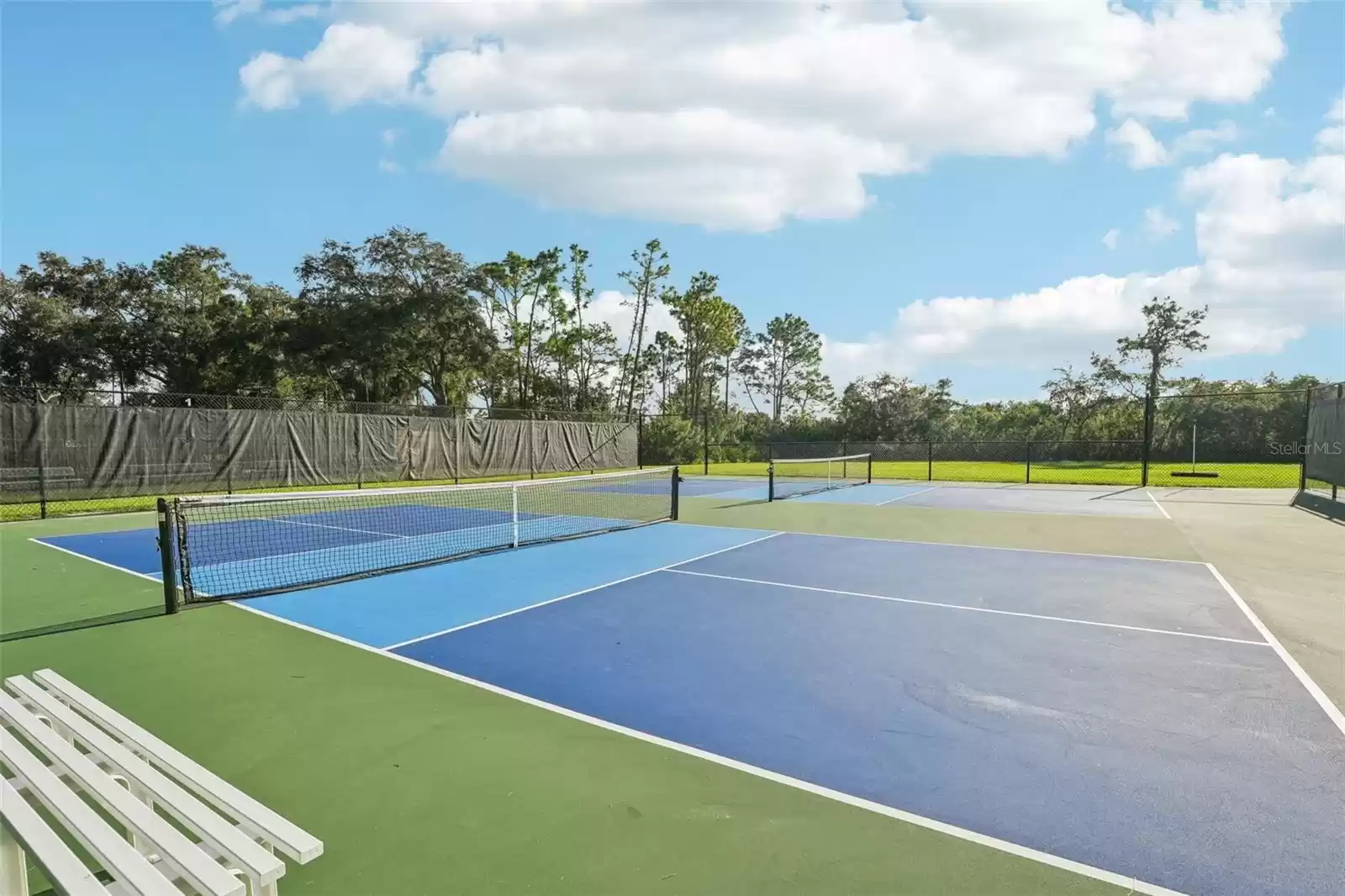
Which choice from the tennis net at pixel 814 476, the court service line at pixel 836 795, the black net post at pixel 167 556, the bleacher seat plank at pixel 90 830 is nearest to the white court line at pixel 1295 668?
the court service line at pixel 836 795

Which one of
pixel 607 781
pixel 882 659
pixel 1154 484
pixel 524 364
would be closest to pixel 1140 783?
pixel 882 659

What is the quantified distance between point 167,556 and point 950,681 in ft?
19.9

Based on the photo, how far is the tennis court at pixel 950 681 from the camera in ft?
8.96

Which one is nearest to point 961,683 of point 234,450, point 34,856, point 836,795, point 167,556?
point 836,795

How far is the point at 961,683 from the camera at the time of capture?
13.7 feet

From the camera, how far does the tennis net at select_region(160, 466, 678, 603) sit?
6.75 m

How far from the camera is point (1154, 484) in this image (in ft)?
63.4

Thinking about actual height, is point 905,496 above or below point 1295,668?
below

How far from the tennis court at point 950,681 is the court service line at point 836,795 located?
14 mm

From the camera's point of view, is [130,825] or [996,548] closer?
[130,825]

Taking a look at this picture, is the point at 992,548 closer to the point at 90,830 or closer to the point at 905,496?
the point at 905,496

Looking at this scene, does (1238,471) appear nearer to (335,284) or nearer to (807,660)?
(807,660)

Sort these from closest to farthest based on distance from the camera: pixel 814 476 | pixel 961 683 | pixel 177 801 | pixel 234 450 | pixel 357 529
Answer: pixel 177 801 → pixel 961 683 → pixel 357 529 → pixel 234 450 → pixel 814 476

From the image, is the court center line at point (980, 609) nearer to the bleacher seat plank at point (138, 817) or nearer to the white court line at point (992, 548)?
the white court line at point (992, 548)
